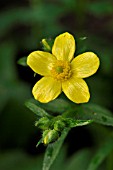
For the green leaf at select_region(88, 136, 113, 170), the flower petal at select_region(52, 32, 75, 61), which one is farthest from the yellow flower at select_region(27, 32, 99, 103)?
the green leaf at select_region(88, 136, 113, 170)

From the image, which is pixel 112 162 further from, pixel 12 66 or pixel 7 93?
pixel 12 66

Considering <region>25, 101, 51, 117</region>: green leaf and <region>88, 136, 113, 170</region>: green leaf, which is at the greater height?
<region>25, 101, 51, 117</region>: green leaf

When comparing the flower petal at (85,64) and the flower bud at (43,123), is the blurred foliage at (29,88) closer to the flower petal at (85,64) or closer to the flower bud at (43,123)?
the flower petal at (85,64)

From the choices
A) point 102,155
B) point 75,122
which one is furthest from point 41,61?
point 102,155

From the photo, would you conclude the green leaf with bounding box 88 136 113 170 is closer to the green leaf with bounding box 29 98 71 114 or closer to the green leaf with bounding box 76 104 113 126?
the green leaf with bounding box 76 104 113 126

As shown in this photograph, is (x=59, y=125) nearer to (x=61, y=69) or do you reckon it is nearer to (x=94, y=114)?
(x=94, y=114)

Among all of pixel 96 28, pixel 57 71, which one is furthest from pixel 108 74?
pixel 57 71
